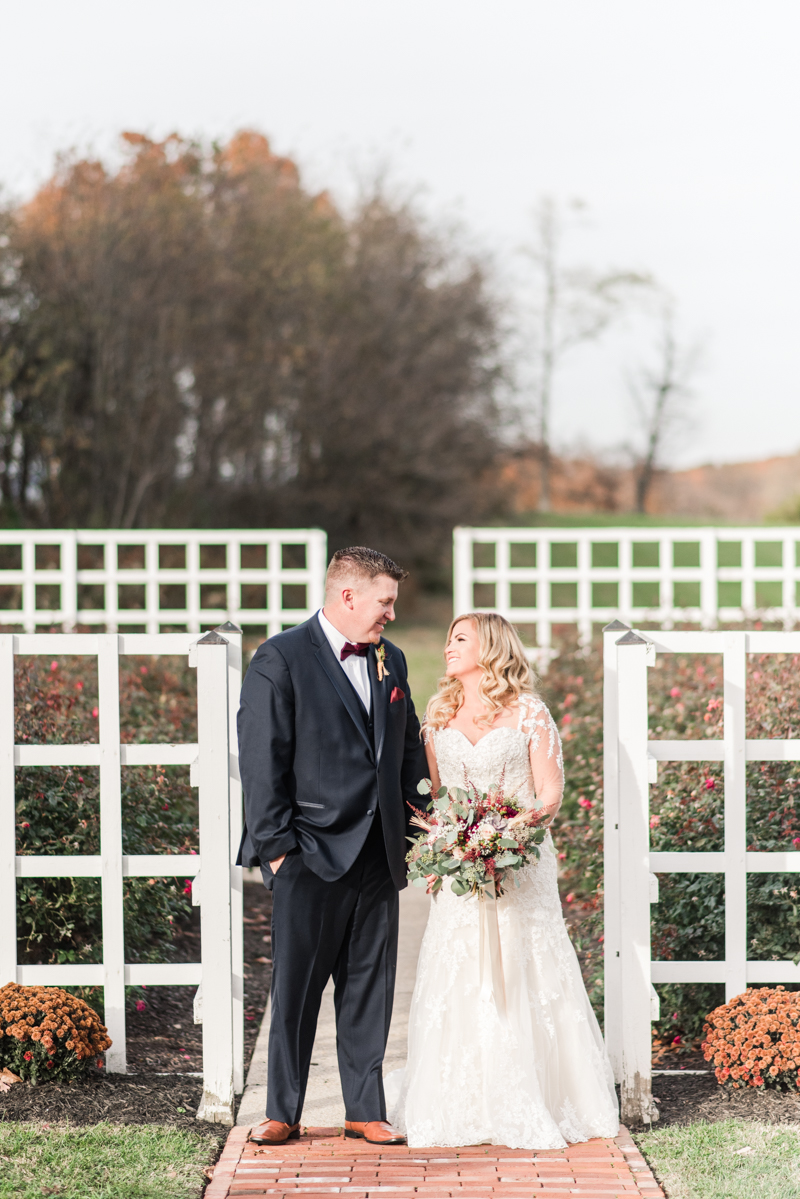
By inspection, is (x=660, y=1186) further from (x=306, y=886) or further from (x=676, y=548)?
(x=676, y=548)

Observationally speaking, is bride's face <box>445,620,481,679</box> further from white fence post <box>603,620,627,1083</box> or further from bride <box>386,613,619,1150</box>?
white fence post <box>603,620,627,1083</box>

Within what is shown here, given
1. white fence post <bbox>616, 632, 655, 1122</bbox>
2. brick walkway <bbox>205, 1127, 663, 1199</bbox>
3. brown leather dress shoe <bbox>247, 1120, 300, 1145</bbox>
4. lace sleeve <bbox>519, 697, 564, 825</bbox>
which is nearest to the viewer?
brick walkway <bbox>205, 1127, 663, 1199</bbox>

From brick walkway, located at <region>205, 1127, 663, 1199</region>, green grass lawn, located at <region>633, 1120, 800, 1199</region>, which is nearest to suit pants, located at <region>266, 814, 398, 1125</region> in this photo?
brick walkway, located at <region>205, 1127, 663, 1199</region>

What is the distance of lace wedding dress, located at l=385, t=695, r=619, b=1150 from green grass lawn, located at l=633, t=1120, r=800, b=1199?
0.58 ft

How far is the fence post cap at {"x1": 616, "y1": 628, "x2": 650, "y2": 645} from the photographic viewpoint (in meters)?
3.42

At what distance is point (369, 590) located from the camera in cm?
321

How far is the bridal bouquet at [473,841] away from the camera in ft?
10.3

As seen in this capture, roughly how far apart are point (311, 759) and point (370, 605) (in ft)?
1.50

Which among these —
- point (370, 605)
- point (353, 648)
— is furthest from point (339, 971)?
point (370, 605)

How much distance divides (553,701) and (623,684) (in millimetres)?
4621

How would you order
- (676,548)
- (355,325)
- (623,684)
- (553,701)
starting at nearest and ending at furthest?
(623,684)
(553,701)
(355,325)
(676,548)

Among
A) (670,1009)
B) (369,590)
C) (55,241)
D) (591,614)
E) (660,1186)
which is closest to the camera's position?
(660,1186)

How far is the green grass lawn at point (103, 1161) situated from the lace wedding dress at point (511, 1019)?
0.62 metres

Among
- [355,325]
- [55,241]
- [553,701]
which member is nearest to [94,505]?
[55,241]
